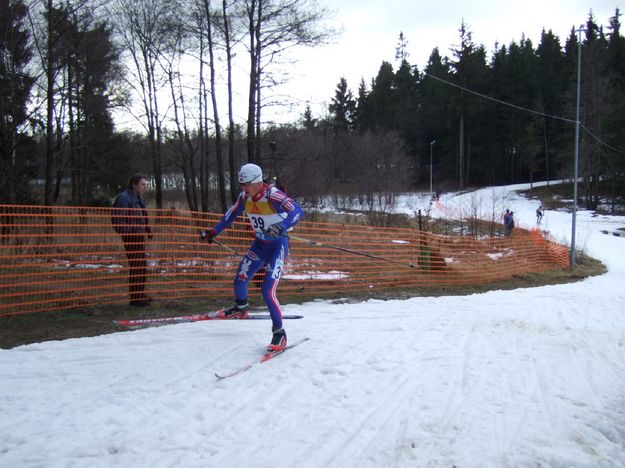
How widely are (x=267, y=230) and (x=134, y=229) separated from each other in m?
2.67

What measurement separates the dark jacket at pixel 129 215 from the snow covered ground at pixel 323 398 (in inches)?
70.4

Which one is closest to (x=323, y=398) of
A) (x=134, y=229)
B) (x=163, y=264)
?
(x=134, y=229)

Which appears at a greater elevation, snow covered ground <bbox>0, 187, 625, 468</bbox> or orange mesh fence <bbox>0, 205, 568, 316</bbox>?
orange mesh fence <bbox>0, 205, 568, 316</bbox>

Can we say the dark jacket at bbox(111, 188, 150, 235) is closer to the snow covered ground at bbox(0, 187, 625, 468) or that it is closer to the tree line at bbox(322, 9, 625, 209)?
the snow covered ground at bbox(0, 187, 625, 468)

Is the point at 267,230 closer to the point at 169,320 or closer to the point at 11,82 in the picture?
the point at 169,320

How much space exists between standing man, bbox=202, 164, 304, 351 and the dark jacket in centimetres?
167

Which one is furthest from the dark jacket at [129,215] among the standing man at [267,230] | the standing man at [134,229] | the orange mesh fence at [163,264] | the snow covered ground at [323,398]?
the snow covered ground at [323,398]

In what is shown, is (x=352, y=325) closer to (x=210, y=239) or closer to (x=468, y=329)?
(x=468, y=329)

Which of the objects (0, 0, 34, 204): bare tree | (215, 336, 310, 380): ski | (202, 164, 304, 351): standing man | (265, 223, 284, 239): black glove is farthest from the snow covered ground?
(0, 0, 34, 204): bare tree

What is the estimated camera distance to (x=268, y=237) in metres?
5.55

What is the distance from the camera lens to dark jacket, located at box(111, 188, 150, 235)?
22.1 ft

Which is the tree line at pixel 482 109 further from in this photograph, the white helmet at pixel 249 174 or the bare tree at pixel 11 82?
the white helmet at pixel 249 174

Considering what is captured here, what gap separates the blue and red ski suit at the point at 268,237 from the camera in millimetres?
5219

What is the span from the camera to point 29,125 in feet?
50.3
